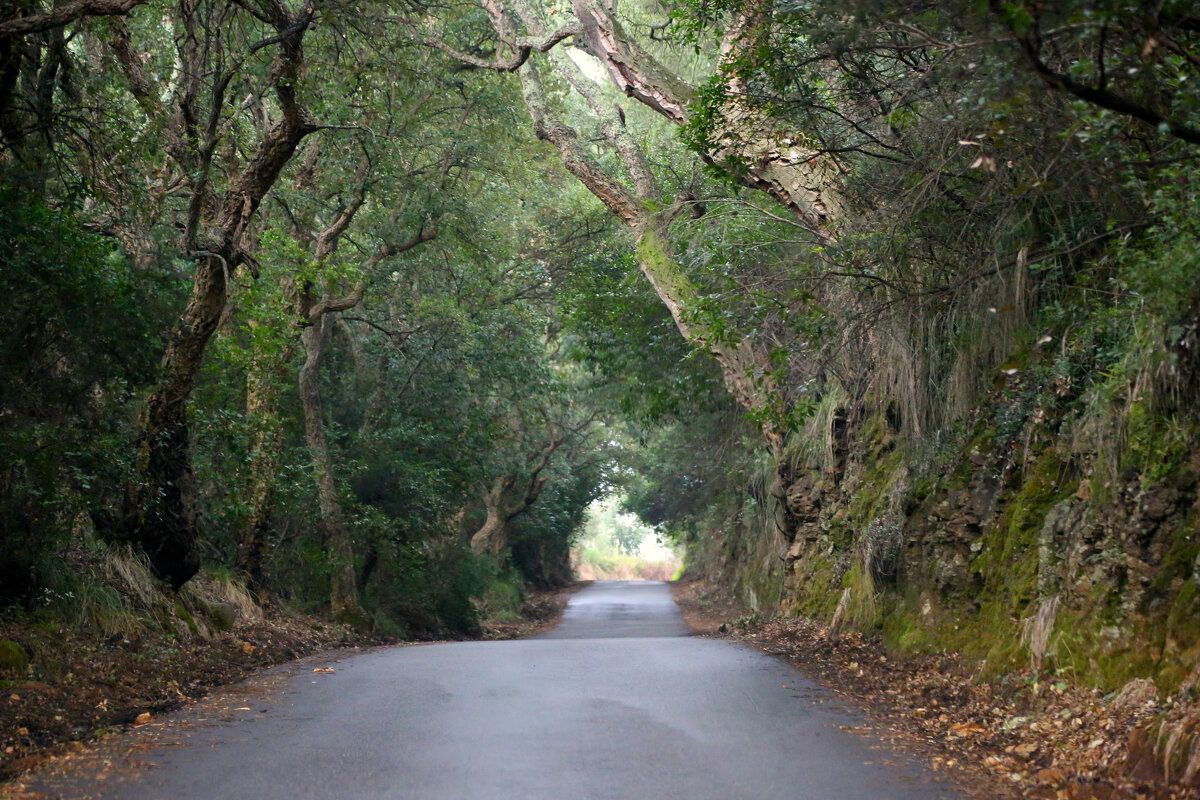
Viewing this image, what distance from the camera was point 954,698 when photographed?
25.4 ft

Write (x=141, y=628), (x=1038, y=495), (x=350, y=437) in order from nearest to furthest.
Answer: (x=1038, y=495), (x=141, y=628), (x=350, y=437)

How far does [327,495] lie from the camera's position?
17672mm

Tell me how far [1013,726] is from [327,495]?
43.5 feet

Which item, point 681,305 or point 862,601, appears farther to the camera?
point 681,305

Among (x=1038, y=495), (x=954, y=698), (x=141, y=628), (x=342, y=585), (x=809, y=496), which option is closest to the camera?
(x=954, y=698)

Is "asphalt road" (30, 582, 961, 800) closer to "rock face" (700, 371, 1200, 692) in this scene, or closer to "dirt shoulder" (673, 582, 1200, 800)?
"dirt shoulder" (673, 582, 1200, 800)

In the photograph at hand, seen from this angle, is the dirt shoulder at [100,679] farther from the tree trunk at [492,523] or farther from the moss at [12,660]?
the tree trunk at [492,523]

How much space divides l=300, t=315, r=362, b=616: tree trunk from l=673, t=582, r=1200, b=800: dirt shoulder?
10.2 metres

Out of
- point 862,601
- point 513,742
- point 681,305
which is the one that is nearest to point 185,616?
point 513,742

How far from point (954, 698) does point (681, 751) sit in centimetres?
270

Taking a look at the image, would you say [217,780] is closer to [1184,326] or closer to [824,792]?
[824,792]

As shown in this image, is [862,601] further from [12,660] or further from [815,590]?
[12,660]

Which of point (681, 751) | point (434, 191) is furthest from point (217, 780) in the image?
point (434, 191)

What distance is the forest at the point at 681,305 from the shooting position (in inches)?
→ 261
